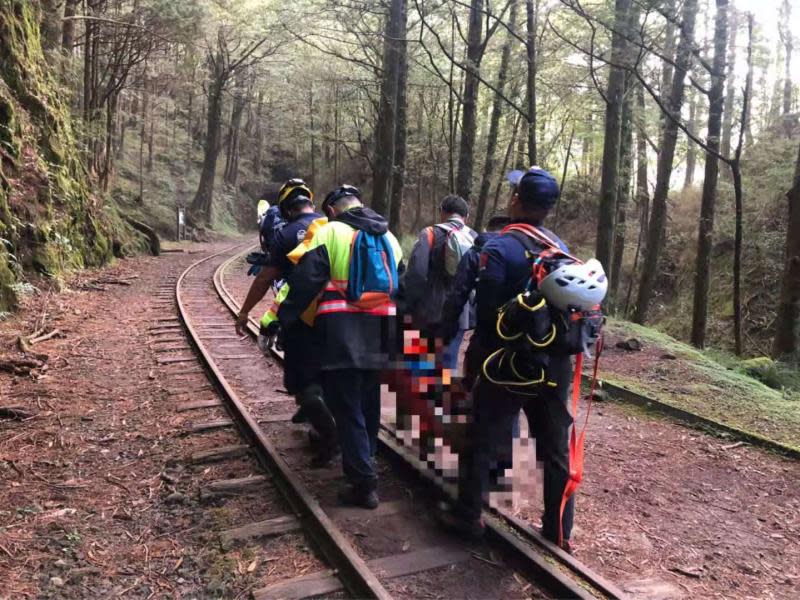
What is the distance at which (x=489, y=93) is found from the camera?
24.3 m

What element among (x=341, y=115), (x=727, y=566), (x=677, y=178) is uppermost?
(x=341, y=115)

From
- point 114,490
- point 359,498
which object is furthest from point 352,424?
point 114,490

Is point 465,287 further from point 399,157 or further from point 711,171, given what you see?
point 399,157

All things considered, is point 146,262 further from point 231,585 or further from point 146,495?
point 231,585

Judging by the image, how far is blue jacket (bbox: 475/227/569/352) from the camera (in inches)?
139

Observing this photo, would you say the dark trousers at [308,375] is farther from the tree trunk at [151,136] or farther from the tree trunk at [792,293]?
the tree trunk at [151,136]

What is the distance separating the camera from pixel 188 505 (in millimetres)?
4301

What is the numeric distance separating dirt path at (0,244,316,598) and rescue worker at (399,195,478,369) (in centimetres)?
171

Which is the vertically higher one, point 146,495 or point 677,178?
point 677,178

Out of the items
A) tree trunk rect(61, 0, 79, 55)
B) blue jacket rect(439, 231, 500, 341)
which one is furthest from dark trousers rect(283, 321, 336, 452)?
tree trunk rect(61, 0, 79, 55)

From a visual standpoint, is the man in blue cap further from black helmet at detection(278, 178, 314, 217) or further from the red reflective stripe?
black helmet at detection(278, 178, 314, 217)

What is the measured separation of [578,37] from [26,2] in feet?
45.8

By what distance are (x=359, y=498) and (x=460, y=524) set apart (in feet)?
2.61

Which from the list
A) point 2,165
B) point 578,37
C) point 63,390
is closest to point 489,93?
point 578,37
